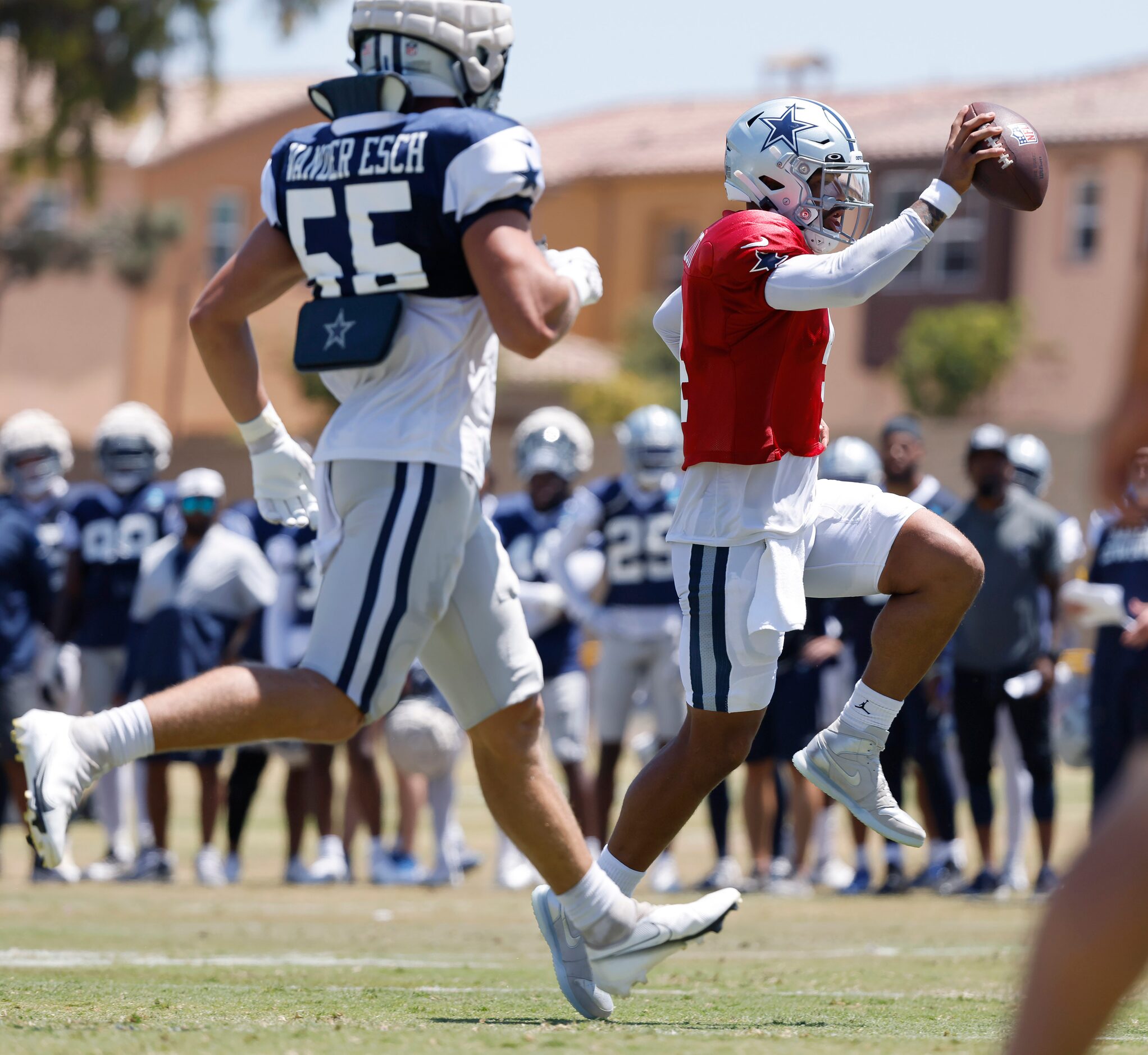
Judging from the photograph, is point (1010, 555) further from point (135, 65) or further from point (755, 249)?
point (135, 65)

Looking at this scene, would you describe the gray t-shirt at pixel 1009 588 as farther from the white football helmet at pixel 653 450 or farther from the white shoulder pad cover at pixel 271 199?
the white shoulder pad cover at pixel 271 199

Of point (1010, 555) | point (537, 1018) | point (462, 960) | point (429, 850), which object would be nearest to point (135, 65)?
point (429, 850)

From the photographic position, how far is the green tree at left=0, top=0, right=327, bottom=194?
25.3 m

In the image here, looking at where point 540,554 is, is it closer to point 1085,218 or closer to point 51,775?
point 51,775

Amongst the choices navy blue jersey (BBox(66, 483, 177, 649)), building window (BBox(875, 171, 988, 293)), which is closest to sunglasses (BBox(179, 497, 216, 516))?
navy blue jersey (BBox(66, 483, 177, 649))

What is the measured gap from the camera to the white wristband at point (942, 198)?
4.66 metres

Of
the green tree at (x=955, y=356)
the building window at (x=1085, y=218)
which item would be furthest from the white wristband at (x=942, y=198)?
the building window at (x=1085, y=218)

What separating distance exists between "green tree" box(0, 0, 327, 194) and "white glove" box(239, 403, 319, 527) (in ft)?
70.1

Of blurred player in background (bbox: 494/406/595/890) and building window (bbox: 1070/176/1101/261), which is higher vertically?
building window (bbox: 1070/176/1101/261)

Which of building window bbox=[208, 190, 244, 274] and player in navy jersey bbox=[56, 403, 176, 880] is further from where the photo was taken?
building window bbox=[208, 190, 244, 274]

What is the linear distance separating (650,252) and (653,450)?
110ft

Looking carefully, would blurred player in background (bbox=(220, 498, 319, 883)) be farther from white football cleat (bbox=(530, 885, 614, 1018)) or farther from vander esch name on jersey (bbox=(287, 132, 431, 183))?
vander esch name on jersey (bbox=(287, 132, 431, 183))

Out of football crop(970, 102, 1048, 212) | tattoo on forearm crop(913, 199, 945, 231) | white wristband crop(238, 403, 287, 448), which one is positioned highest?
football crop(970, 102, 1048, 212)

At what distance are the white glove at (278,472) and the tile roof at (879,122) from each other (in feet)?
111
